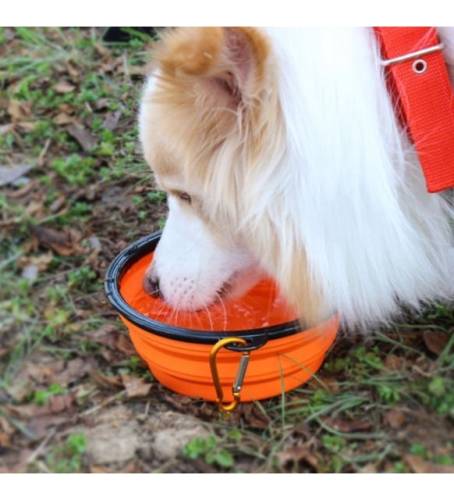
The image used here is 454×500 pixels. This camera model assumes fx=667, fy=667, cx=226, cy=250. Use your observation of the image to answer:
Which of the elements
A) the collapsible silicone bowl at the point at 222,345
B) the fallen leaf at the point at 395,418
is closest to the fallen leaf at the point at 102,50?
the collapsible silicone bowl at the point at 222,345

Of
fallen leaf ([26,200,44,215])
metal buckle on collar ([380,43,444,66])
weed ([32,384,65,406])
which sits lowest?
weed ([32,384,65,406])

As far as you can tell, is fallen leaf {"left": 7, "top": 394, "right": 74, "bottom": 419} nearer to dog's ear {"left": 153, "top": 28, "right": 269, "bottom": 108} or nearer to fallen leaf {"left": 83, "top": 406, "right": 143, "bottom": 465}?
fallen leaf {"left": 83, "top": 406, "right": 143, "bottom": 465}

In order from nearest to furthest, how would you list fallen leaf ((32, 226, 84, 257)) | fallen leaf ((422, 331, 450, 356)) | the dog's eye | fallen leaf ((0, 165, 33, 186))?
the dog's eye, fallen leaf ((422, 331, 450, 356)), fallen leaf ((32, 226, 84, 257)), fallen leaf ((0, 165, 33, 186))

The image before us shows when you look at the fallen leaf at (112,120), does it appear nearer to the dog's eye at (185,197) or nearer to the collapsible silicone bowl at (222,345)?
the collapsible silicone bowl at (222,345)

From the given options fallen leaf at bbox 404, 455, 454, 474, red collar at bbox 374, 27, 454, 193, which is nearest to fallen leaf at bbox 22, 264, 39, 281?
fallen leaf at bbox 404, 455, 454, 474

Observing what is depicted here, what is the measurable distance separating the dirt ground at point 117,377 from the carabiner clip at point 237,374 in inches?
4.1

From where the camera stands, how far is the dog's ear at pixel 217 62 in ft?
3.66

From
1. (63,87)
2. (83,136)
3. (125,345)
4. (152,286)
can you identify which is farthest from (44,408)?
(63,87)

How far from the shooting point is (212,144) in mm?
1292

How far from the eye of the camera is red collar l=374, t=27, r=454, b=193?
1.23 m

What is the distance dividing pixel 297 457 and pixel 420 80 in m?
0.94

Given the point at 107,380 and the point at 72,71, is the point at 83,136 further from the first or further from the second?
the point at 107,380

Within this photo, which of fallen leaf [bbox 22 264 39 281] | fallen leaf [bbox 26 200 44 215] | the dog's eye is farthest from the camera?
fallen leaf [bbox 26 200 44 215]

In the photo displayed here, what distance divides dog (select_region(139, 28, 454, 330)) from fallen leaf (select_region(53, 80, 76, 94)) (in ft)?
5.19
